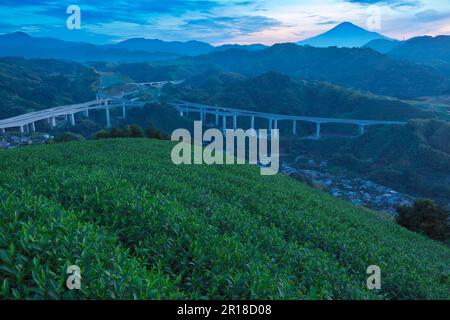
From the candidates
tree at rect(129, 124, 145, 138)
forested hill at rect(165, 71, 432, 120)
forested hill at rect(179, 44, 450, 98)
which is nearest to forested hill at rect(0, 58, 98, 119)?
forested hill at rect(165, 71, 432, 120)

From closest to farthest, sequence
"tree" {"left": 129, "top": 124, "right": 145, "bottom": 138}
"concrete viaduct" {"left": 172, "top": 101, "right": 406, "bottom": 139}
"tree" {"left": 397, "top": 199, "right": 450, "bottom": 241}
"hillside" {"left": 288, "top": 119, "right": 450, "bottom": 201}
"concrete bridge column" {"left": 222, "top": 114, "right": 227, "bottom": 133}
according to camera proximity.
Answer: "tree" {"left": 397, "top": 199, "right": 450, "bottom": 241}, "tree" {"left": 129, "top": 124, "right": 145, "bottom": 138}, "hillside" {"left": 288, "top": 119, "right": 450, "bottom": 201}, "concrete viaduct" {"left": 172, "top": 101, "right": 406, "bottom": 139}, "concrete bridge column" {"left": 222, "top": 114, "right": 227, "bottom": 133}

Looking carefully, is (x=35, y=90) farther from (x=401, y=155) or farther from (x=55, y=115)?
(x=401, y=155)

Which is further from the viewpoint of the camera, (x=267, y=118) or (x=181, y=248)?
(x=267, y=118)

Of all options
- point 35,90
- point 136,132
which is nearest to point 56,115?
point 35,90

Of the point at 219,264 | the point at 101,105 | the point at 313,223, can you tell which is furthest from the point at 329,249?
the point at 101,105

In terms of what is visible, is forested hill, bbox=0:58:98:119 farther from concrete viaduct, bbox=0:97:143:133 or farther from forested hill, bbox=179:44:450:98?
forested hill, bbox=179:44:450:98

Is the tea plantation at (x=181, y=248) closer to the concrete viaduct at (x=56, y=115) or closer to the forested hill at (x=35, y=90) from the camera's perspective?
the concrete viaduct at (x=56, y=115)
